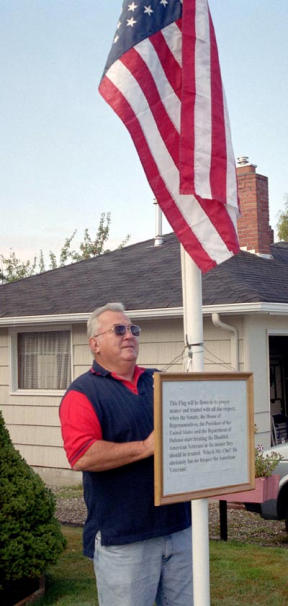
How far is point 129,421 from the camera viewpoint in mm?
3639

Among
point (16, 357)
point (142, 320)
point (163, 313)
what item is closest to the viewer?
point (163, 313)

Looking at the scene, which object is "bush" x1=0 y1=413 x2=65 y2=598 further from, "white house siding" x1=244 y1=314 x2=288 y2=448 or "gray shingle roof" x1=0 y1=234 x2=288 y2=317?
"white house siding" x1=244 y1=314 x2=288 y2=448

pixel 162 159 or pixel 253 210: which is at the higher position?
pixel 253 210

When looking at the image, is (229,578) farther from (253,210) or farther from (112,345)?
(253,210)

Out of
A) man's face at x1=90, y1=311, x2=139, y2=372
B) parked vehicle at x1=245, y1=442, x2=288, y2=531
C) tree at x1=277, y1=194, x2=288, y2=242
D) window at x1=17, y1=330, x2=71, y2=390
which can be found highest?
tree at x1=277, y1=194, x2=288, y2=242

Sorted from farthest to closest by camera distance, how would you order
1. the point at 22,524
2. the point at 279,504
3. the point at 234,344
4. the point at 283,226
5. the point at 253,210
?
1. the point at 283,226
2. the point at 253,210
3. the point at 234,344
4. the point at 279,504
5. the point at 22,524

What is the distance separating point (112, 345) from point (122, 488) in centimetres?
66

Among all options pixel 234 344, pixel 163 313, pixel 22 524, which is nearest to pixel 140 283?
pixel 163 313

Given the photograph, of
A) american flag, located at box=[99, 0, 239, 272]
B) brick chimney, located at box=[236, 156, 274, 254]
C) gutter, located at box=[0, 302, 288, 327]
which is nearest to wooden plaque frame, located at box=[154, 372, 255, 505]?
american flag, located at box=[99, 0, 239, 272]

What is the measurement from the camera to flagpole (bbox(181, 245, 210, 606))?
3.62m

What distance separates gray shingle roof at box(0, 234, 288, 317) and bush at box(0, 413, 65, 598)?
5450mm

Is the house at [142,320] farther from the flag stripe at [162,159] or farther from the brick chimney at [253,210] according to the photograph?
the flag stripe at [162,159]

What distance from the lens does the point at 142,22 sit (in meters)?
4.11

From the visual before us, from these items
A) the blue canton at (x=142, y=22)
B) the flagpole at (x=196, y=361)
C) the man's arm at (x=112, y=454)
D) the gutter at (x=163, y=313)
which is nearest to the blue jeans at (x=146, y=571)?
the flagpole at (x=196, y=361)
